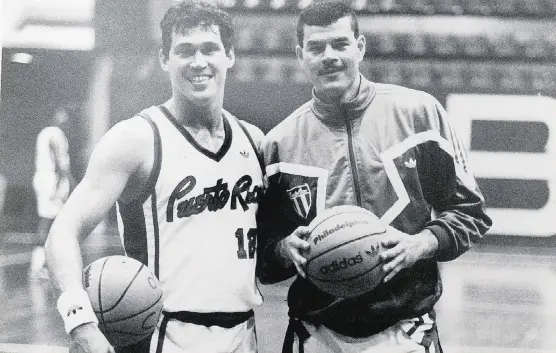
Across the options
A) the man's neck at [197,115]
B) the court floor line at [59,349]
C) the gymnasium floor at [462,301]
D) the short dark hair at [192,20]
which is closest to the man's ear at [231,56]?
the short dark hair at [192,20]

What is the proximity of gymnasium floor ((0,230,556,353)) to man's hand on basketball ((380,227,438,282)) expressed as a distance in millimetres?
171

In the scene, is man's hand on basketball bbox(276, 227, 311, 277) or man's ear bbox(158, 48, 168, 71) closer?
man's hand on basketball bbox(276, 227, 311, 277)

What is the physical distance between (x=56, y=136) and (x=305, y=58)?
94cm

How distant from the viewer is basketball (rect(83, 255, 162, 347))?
6.08 feet

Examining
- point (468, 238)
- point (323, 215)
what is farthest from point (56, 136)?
point (468, 238)

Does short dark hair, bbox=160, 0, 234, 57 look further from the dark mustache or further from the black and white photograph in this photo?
the dark mustache

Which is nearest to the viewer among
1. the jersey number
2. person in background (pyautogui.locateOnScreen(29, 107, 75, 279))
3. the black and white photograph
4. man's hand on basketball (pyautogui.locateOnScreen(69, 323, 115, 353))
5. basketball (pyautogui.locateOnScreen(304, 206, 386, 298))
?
man's hand on basketball (pyautogui.locateOnScreen(69, 323, 115, 353))

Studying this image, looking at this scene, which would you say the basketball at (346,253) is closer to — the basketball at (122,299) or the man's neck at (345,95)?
the man's neck at (345,95)

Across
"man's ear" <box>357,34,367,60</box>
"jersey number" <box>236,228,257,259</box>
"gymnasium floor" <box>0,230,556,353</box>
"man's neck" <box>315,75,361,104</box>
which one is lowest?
"gymnasium floor" <box>0,230,556,353</box>

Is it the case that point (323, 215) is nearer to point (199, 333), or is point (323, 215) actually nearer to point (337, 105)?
point (337, 105)

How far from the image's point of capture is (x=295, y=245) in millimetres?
1893

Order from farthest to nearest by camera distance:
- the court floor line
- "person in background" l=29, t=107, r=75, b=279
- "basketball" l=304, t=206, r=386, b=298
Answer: the court floor line
"person in background" l=29, t=107, r=75, b=279
"basketball" l=304, t=206, r=386, b=298

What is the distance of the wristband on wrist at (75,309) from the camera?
1.75m

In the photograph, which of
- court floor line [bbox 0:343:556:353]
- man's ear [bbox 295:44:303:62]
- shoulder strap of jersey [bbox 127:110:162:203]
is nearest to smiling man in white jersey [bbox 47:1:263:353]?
shoulder strap of jersey [bbox 127:110:162:203]
